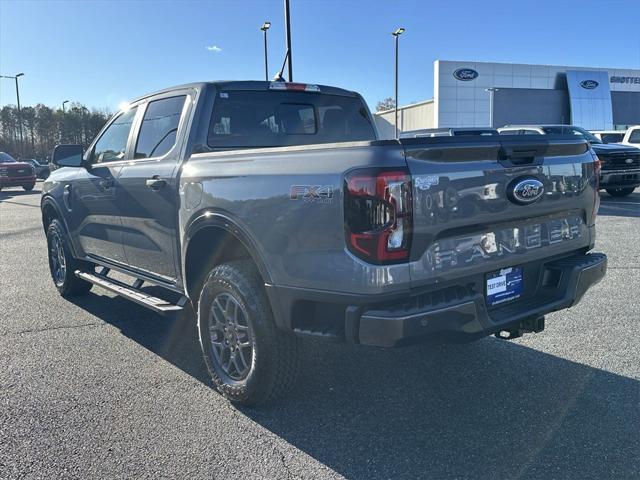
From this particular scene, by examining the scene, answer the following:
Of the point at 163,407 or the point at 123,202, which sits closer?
the point at 163,407

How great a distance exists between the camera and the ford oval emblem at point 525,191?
9.61 ft

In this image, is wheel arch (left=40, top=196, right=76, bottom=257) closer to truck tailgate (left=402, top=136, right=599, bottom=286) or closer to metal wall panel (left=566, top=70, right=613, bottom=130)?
truck tailgate (left=402, top=136, right=599, bottom=286)

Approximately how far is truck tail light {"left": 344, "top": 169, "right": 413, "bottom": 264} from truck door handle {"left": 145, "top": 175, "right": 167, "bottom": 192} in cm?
175

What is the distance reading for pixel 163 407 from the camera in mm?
3404

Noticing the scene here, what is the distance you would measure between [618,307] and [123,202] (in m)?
4.44

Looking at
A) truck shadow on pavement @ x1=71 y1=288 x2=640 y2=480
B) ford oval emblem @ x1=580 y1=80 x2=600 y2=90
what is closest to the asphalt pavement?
truck shadow on pavement @ x1=71 y1=288 x2=640 y2=480

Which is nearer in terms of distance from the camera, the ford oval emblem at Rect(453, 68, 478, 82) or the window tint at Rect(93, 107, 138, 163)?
the window tint at Rect(93, 107, 138, 163)

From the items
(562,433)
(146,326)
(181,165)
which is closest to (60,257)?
(146,326)

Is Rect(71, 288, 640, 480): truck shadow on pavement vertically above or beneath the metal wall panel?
beneath

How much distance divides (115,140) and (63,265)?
1823mm

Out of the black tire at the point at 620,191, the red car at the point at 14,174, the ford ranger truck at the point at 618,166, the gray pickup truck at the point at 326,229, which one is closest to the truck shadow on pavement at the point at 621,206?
the black tire at the point at 620,191

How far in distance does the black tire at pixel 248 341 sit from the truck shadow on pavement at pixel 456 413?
0.20m

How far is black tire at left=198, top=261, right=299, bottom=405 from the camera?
309 centimetres

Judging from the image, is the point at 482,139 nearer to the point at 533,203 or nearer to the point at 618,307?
the point at 533,203
